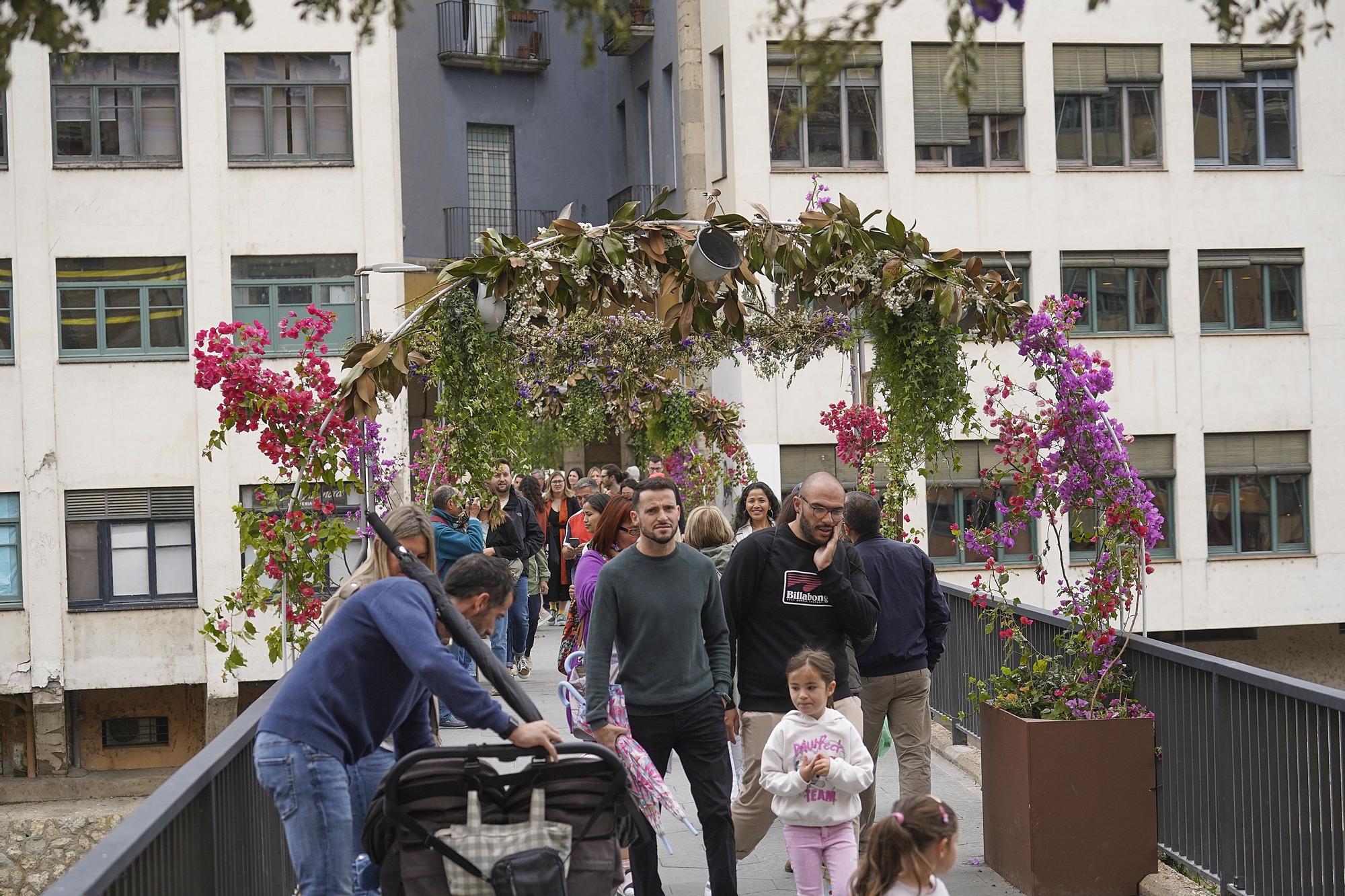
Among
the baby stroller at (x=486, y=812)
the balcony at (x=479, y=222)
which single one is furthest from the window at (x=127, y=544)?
the baby stroller at (x=486, y=812)

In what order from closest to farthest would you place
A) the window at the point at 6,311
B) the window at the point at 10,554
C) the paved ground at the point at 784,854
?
the paved ground at the point at 784,854, the window at the point at 10,554, the window at the point at 6,311

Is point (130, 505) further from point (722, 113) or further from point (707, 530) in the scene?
point (707, 530)

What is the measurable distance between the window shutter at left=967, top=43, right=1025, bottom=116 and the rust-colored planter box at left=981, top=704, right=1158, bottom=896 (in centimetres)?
2507

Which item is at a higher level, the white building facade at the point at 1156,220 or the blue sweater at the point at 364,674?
the white building facade at the point at 1156,220

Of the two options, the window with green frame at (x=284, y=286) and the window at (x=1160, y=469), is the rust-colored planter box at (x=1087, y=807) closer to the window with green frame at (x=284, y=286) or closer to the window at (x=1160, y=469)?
the window with green frame at (x=284, y=286)

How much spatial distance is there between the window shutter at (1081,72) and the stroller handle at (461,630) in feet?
92.6

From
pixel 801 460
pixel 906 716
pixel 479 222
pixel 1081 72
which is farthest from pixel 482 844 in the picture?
pixel 479 222

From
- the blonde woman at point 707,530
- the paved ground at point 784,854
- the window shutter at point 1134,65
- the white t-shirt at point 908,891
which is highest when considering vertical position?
the window shutter at point 1134,65

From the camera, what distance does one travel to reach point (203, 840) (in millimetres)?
5324

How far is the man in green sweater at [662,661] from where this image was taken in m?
6.95

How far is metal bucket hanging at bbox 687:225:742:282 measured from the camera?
9.68 m

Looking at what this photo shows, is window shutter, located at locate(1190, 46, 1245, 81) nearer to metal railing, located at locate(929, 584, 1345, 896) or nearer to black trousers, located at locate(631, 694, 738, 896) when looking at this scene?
metal railing, located at locate(929, 584, 1345, 896)

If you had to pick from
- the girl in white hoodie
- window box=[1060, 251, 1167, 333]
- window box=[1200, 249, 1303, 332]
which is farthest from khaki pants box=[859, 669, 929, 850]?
window box=[1200, 249, 1303, 332]

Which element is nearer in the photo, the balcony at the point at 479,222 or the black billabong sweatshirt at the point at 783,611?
the black billabong sweatshirt at the point at 783,611
